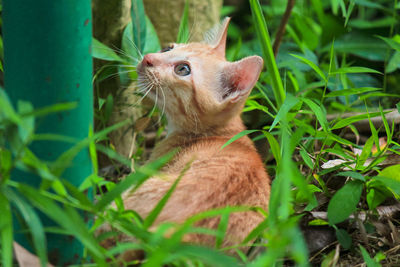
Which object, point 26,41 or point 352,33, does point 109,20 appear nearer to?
point 26,41

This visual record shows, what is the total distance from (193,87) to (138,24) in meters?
0.65

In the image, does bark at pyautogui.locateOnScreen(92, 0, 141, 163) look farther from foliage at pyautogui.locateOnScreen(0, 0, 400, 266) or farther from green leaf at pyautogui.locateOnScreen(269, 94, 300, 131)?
green leaf at pyautogui.locateOnScreen(269, 94, 300, 131)

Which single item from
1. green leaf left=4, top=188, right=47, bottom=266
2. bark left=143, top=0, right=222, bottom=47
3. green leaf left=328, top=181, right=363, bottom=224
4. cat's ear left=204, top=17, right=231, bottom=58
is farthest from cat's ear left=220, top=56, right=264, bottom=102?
green leaf left=4, top=188, right=47, bottom=266

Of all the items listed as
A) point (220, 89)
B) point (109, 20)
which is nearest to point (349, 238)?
point (220, 89)

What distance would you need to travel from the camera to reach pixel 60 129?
6.75ft

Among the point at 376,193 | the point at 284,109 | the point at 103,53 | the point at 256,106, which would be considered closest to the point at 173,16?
the point at 103,53

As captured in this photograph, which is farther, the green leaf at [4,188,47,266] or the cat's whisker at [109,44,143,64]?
the cat's whisker at [109,44,143,64]

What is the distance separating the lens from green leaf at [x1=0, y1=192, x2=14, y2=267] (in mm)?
1703

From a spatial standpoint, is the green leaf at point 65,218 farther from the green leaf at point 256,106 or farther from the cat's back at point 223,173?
the green leaf at point 256,106

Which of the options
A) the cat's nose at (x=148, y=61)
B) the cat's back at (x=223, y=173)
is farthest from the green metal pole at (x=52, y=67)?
the cat's nose at (x=148, y=61)

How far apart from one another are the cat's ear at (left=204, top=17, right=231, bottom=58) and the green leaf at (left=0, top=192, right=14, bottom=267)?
1997 millimetres

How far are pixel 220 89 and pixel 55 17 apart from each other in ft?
4.65

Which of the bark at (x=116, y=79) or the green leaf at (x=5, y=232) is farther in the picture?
the bark at (x=116, y=79)

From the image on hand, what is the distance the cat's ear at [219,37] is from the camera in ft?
11.5
